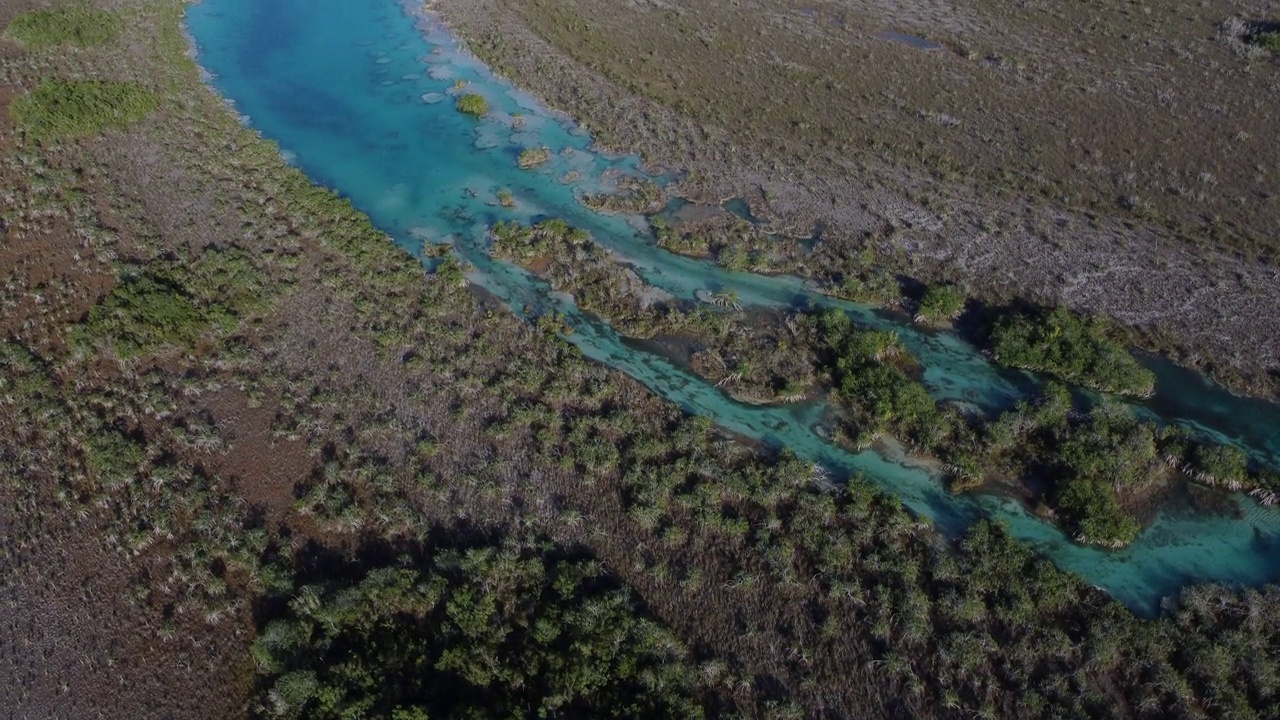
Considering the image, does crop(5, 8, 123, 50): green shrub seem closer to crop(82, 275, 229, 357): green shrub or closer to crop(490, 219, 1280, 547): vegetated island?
crop(82, 275, 229, 357): green shrub

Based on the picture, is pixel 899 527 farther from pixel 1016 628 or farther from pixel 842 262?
pixel 842 262

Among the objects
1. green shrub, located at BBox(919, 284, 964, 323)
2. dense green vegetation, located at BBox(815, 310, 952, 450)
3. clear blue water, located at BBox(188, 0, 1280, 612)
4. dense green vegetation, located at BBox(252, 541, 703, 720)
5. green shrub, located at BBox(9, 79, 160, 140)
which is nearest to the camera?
dense green vegetation, located at BBox(252, 541, 703, 720)

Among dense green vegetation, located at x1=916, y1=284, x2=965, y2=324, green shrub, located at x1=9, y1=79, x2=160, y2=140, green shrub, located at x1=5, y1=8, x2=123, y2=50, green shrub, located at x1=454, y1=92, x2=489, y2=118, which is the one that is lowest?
green shrub, located at x1=9, y1=79, x2=160, y2=140

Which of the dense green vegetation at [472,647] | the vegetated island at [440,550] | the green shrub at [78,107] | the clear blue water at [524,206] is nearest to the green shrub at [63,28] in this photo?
the clear blue water at [524,206]

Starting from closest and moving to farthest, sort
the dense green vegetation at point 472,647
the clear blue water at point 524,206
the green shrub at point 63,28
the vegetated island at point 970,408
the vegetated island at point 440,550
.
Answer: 1. the dense green vegetation at point 472,647
2. the vegetated island at point 440,550
3. the clear blue water at point 524,206
4. the vegetated island at point 970,408
5. the green shrub at point 63,28

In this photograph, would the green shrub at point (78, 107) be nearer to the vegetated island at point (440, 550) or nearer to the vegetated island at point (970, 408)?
the vegetated island at point (440, 550)

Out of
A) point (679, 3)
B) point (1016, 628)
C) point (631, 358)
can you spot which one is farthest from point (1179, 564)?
point (679, 3)

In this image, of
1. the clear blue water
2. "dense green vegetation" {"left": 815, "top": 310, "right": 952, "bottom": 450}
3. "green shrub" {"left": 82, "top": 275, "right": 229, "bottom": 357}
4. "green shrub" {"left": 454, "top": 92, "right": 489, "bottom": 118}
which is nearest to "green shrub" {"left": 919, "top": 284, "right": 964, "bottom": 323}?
the clear blue water
